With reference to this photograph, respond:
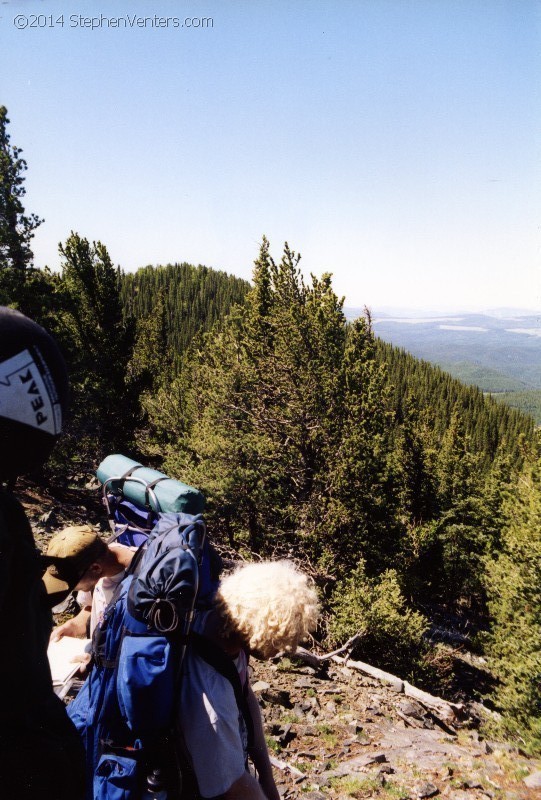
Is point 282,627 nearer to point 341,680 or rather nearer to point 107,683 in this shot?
point 107,683

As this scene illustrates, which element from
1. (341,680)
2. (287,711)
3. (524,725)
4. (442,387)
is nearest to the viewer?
(287,711)

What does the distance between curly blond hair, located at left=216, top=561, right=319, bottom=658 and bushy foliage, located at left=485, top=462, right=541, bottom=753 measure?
12.3m

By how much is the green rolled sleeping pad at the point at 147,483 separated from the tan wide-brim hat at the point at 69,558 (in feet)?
1.17

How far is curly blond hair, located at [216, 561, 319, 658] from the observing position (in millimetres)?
2301

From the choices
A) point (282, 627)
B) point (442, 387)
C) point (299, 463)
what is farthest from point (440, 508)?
point (442, 387)

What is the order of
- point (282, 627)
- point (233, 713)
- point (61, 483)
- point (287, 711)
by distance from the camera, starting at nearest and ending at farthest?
point (233, 713) < point (282, 627) < point (287, 711) < point (61, 483)

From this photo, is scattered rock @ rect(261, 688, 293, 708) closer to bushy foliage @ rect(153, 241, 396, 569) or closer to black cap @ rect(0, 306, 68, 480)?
bushy foliage @ rect(153, 241, 396, 569)

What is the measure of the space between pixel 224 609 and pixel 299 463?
13259mm

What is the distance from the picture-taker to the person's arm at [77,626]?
380cm

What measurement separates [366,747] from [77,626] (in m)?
5.16

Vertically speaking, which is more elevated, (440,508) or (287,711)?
(287,711)

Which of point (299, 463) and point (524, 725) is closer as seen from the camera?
point (524, 725)

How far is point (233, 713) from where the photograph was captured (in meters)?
2.16

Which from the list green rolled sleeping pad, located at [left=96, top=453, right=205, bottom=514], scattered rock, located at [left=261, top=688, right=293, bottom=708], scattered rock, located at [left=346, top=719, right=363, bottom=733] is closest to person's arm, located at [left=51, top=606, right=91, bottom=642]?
green rolled sleeping pad, located at [left=96, top=453, right=205, bottom=514]
